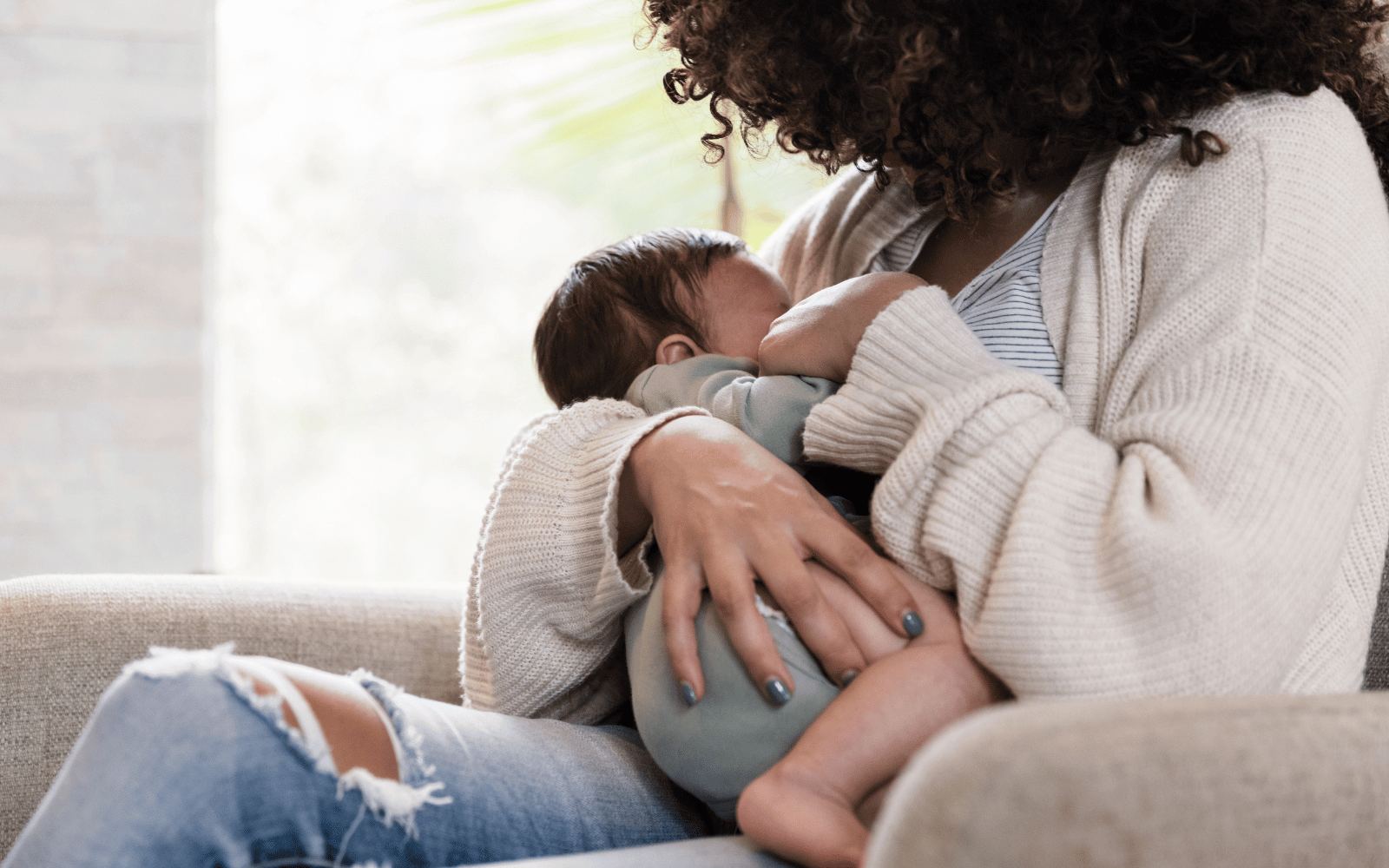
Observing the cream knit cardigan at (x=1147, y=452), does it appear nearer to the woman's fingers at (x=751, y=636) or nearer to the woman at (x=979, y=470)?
the woman at (x=979, y=470)

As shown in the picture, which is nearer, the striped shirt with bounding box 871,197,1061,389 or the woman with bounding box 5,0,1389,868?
the woman with bounding box 5,0,1389,868

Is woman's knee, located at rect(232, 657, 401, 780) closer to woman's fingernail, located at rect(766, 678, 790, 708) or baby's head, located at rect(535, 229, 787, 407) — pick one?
woman's fingernail, located at rect(766, 678, 790, 708)

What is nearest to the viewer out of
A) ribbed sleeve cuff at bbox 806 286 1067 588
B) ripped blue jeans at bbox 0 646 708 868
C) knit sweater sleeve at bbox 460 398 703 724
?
ripped blue jeans at bbox 0 646 708 868

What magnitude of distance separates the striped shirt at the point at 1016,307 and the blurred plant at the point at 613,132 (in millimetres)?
729

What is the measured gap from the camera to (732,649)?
2.72ft

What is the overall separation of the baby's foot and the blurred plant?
1.16 metres

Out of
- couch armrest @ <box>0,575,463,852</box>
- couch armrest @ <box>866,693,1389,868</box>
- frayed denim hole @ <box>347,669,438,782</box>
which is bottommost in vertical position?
couch armrest @ <box>0,575,463,852</box>

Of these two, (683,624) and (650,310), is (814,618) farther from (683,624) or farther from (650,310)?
(650,310)

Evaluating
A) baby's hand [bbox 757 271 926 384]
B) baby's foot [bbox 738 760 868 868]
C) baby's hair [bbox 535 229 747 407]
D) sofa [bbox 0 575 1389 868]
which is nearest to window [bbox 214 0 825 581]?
baby's hair [bbox 535 229 747 407]

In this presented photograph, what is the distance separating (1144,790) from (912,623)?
1.03ft

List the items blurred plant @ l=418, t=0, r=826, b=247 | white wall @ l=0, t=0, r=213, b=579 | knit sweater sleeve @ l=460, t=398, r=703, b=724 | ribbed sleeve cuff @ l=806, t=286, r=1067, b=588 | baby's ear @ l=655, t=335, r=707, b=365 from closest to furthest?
ribbed sleeve cuff @ l=806, t=286, r=1067, b=588 < knit sweater sleeve @ l=460, t=398, r=703, b=724 < baby's ear @ l=655, t=335, r=707, b=365 < blurred plant @ l=418, t=0, r=826, b=247 < white wall @ l=0, t=0, r=213, b=579

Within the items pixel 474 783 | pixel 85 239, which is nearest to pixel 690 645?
pixel 474 783

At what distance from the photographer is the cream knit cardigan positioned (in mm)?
687

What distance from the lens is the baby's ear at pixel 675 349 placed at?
3.66 ft
